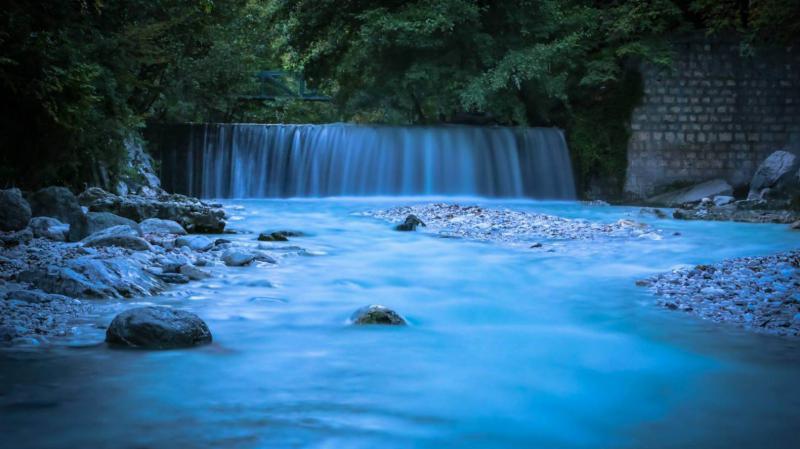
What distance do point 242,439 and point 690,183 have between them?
16761 mm

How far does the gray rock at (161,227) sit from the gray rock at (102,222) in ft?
1.27

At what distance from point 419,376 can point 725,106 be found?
16049 mm

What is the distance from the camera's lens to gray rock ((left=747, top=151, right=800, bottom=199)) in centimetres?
1647

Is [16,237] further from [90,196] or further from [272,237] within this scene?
[90,196]

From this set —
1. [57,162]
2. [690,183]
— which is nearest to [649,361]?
[57,162]

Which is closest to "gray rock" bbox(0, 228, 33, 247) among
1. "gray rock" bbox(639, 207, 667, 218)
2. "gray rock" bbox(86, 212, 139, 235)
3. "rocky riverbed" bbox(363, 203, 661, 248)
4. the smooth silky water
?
"gray rock" bbox(86, 212, 139, 235)

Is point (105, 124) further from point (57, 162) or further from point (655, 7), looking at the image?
point (655, 7)

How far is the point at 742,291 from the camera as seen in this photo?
20.4ft

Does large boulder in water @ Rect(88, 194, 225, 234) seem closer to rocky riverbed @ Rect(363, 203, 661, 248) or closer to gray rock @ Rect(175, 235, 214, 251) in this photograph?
gray rock @ Rect(175, 235, 214, 251)

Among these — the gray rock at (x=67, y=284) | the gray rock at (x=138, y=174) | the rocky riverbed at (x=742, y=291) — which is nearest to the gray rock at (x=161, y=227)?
the gray rock at (x=67, y=284)

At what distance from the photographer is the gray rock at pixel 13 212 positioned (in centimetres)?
877

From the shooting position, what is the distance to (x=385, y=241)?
10539mm

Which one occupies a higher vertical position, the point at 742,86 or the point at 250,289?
the point at 742,86

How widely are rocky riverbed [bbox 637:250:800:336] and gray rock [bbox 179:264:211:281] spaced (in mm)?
3587
